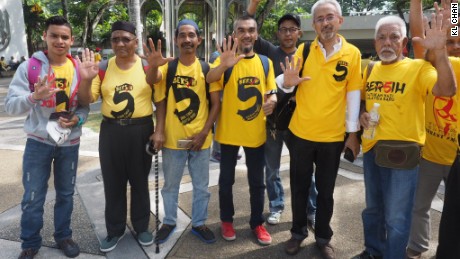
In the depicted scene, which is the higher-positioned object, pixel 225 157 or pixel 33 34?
pixel 33 34

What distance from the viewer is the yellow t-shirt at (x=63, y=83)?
2.87 m

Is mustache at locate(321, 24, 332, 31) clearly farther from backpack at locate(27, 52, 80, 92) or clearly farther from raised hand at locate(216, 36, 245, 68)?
backpack at locate(27, 52, 80, 92)

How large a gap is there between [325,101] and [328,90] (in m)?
0.09

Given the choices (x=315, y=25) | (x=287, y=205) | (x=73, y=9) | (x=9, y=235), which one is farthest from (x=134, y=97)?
(x=73, y=9)

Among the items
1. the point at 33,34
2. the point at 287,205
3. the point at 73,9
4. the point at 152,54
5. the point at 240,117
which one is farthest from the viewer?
the point at 33,34

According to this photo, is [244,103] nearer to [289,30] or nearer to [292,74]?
[292,74]

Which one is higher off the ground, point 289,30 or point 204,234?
point 289,30

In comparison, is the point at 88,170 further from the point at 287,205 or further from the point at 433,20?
the point at 433,20

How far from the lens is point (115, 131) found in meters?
2.97

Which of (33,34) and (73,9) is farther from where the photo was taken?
(33,34)

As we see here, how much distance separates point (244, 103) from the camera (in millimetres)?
3072

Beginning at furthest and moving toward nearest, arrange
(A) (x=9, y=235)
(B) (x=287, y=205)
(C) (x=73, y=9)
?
(C) (x=73, y=9), (B) (x=287, y=205), (A) (x=9, y=235)

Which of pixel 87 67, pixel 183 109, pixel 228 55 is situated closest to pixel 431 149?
A: pixel 228 55

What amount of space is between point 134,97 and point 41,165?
0.97m
